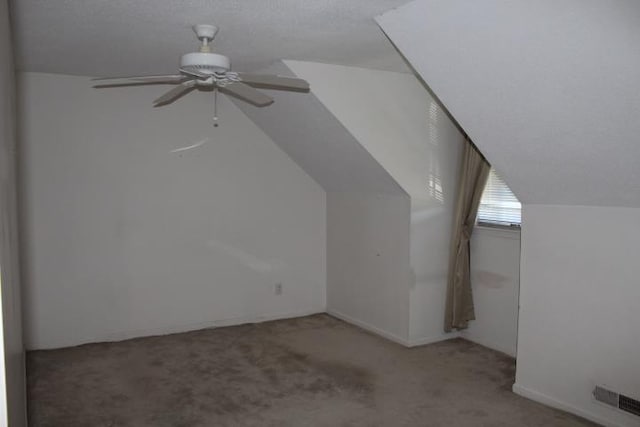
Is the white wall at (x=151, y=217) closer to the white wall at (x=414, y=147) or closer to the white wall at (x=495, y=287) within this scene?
the white wall at (x=414, y=147)

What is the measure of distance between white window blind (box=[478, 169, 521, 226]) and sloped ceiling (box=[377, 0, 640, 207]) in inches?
42.0

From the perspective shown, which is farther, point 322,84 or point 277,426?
point 322,84

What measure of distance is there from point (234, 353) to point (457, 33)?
10.4 ft

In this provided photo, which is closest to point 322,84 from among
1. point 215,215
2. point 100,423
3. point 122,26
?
point 122,26

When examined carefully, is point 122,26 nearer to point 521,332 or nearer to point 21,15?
point 21,15

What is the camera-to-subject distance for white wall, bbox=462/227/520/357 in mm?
4445

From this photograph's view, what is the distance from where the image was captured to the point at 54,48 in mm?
3684

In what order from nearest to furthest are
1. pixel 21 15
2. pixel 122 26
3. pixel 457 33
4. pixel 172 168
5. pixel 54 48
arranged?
pixel 457 33
pixel 21 15
pixel 122 26
pixel 54 48
pixel 172 168

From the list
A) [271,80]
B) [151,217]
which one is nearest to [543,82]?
[271,80]

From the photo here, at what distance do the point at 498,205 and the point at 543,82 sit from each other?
2.12 m

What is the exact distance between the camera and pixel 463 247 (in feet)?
15.4

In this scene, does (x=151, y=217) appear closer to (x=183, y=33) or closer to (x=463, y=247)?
(x=183, y=33)

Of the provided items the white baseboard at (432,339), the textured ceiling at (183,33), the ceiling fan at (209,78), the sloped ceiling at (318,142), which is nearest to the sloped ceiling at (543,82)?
the textured ceiling at (183,33)

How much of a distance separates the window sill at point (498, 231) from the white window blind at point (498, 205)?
0.04 meters
